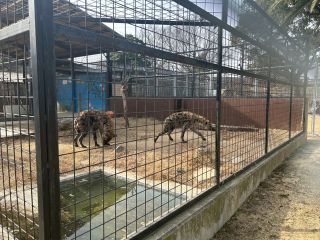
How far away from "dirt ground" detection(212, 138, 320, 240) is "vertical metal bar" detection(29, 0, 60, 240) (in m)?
2.06

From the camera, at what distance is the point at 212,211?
3.16m

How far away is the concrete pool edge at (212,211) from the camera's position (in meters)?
2.53

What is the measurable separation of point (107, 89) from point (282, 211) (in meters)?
2.66

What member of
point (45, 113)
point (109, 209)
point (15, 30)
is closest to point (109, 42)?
point (15, 30)

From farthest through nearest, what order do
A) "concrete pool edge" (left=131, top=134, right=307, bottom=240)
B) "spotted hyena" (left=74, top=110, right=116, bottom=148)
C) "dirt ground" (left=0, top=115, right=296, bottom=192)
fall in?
1. "spotted hyena" (left=74, top=110, right=116, bottom=148)
2. "dirt ground" (left=0, top=115, right=296, bottom=192)
3. "concrete pool edge" (left=131, top=134, right=307, bottom=240)

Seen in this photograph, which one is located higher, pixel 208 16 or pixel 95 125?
pixel 208 16

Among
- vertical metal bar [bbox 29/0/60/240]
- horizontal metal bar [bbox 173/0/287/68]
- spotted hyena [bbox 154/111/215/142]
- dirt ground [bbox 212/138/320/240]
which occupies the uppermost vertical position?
horizontal metal bar [bbox 173/0/287/68]

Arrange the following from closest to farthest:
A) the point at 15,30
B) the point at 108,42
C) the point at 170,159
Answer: the point at 15,30 → the point at 108,42 → the point at 170,159

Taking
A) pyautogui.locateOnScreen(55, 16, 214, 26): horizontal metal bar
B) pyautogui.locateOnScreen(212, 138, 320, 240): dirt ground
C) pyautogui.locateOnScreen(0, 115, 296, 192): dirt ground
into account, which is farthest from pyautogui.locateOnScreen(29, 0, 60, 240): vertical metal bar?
pyautogui.locateOnScreen(212, 138, 320, 240): dirt ground

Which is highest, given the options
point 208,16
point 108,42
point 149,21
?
point 208,16

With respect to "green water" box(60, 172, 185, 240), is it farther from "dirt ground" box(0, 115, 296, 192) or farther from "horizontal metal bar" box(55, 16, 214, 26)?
"horizontal metal bar" box(55, 16, 214, 26)

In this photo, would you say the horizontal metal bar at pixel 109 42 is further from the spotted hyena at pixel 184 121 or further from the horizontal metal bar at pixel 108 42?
the spotted hyena at pixel 184 121

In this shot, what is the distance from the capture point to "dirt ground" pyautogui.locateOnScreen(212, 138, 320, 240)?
10.5 feet

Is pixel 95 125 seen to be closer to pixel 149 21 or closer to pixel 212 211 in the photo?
pixel 212 211
